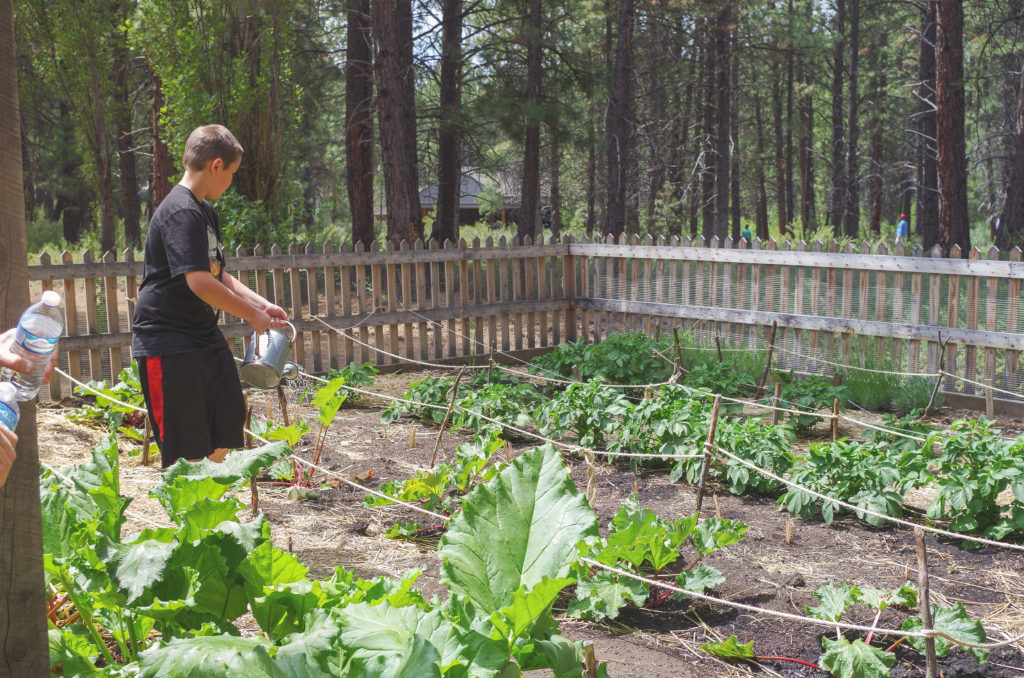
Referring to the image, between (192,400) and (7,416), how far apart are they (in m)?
2.05

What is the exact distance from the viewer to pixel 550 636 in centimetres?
226

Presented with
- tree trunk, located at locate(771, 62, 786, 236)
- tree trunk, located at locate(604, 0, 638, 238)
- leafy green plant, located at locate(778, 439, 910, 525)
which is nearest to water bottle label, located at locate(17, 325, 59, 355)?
leafy green plant, located at locate(778, 439, 910, 525)

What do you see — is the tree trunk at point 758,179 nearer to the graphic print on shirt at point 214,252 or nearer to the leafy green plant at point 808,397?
the leafy green plant at point 808,397

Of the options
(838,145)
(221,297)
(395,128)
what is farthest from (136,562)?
(838,145)

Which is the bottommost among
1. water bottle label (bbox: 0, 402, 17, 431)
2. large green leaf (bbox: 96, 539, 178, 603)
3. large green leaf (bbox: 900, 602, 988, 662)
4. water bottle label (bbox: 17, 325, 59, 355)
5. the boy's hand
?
large green leaf (bbox: 900, 602, 988, 662)

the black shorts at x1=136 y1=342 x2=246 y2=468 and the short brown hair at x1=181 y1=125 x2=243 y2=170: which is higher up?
the short brown hair at x1=181 y1=125 x2=243 y2=170

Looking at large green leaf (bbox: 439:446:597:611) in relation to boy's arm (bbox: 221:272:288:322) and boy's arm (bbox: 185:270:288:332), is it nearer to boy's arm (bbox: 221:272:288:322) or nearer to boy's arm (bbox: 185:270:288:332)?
boy's arm (bbox: 185:270:288:332)

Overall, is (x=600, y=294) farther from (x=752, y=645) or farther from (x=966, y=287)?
→ (x=752, y=645)

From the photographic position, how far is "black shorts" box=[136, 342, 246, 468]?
3.66m

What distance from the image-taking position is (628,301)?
10.2 m

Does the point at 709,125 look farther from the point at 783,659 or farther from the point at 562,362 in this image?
the point at 783,659

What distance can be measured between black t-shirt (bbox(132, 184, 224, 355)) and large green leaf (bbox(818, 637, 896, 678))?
2599 millimetres

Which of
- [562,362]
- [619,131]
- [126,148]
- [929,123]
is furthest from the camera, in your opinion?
[929,123]

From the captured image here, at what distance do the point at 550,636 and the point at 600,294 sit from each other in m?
8.45
